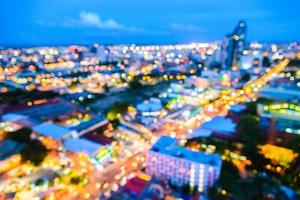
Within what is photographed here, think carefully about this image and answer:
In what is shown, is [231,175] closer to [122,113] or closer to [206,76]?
[122,113]

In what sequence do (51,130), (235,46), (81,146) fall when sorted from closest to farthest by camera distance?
(81,146)
(51,130)
(235,46)

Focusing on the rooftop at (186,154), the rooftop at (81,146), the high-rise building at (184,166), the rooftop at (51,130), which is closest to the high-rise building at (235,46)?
the rooftop at (51,130)

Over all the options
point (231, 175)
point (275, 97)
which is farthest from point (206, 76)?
point (231, 175)

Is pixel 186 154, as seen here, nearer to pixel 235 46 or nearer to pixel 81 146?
pixel 81 146

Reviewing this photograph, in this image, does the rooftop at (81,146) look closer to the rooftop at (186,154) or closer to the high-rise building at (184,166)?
the high-rise building at (184,166)

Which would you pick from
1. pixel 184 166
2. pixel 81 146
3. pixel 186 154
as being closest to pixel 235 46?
pixel 81 146

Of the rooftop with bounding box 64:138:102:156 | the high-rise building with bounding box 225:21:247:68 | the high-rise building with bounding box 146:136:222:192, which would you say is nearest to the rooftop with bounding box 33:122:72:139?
the rooftop with bounding box 64:138:102:156

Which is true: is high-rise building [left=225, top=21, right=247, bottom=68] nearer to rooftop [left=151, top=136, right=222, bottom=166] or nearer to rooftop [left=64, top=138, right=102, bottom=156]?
rooftop [left=64, top=138, right=102, bottom=156]
